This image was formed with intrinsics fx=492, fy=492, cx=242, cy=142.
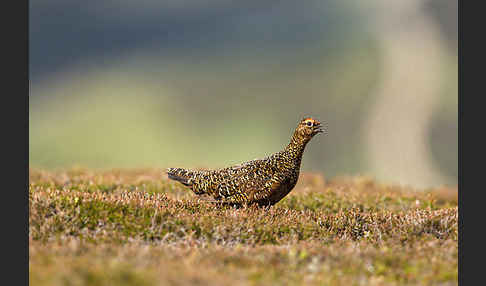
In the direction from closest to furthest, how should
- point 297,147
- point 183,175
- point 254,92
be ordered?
1. point 297,147
2. point 183,175
3. point 254,92

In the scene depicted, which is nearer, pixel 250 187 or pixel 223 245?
pixel 223 245

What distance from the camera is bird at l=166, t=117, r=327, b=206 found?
1004 cm

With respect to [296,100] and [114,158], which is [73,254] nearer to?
[114,158]

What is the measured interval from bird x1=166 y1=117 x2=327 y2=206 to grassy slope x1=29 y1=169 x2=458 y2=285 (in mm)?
388

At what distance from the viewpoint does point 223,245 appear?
7840 mm

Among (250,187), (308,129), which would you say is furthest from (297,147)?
(250,187)

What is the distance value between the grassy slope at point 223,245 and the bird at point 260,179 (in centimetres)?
39

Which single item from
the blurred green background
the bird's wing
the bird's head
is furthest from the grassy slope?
the blurred green background

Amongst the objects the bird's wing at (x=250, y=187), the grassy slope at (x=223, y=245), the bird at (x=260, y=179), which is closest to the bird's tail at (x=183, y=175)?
the bird at (x=260, y=179)

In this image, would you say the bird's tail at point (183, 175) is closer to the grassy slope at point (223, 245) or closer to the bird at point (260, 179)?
the bird at point (260, 179)

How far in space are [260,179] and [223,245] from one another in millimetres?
2547

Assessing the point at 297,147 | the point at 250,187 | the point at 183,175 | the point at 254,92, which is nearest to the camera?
the point at 250,187

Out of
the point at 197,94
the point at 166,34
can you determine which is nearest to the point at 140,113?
the point at 197,94

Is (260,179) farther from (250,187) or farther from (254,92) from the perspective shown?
(254,92)
